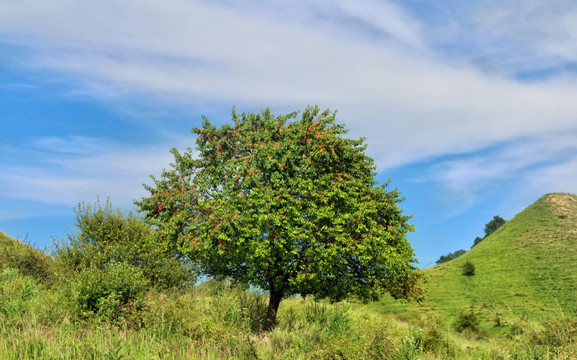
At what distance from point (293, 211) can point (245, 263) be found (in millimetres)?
4306

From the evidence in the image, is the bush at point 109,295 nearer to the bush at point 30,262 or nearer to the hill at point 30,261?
the bush at point 30,262

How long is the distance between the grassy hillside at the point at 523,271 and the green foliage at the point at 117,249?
46986 mm

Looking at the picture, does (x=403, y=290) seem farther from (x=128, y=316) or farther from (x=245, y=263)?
(x=128, y=316)

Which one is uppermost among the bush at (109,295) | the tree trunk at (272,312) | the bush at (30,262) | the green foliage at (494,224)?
the green foliage at (494,224)

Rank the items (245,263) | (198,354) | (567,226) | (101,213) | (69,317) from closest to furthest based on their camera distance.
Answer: (198,354), (69,317), (245,263), (101,213), (567,226)

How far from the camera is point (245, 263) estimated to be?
21328 mm

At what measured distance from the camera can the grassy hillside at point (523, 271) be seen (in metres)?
67.8

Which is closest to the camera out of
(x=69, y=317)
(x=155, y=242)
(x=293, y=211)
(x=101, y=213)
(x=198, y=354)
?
(x=198, y=354)

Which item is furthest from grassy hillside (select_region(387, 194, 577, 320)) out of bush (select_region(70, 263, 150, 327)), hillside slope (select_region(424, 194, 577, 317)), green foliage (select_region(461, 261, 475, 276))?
bush (select_region(70, 263, 150, 327))

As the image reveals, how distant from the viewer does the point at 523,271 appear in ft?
265

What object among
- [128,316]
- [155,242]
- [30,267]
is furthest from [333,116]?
[30,267]

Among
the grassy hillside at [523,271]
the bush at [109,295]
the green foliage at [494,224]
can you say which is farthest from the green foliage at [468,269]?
the bush at [109,295]

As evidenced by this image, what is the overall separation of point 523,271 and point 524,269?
109 centimetres

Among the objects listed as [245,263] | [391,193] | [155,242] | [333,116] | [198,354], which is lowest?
[198,354]
